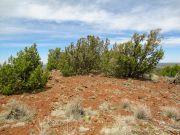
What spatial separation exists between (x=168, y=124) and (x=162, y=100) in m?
2.49

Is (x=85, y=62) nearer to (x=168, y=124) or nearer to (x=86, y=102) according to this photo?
(x=86, y=102)

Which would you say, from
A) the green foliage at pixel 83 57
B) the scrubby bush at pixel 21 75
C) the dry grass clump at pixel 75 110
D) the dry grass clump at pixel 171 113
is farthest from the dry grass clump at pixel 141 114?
the green foliage at pixel 83 57

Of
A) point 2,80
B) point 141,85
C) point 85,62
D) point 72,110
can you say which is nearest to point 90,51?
point 85,62

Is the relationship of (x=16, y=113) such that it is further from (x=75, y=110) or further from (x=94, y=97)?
(x=94, y=97)

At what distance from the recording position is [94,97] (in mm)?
10812

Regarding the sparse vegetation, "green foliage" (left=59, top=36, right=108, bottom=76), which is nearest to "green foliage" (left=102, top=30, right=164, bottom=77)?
"green foliage" (left=59, top=36, right=108, bottom=76)

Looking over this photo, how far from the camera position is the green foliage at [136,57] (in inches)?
628

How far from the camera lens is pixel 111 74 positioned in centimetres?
1681

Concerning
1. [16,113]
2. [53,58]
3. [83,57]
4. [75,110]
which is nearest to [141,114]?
[75,110]

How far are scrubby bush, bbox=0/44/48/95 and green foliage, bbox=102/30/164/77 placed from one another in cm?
480

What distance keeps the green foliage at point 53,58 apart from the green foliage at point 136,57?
270 inches

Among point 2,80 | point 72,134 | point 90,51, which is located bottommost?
point 72,134

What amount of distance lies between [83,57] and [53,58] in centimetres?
593

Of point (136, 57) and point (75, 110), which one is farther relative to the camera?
point (136, 57)
